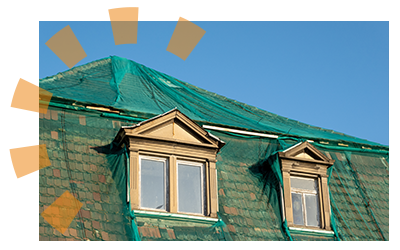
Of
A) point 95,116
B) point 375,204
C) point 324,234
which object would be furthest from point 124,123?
point 375,204

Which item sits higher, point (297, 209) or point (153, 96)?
point (153, 96)

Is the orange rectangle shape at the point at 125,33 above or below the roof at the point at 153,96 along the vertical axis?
above

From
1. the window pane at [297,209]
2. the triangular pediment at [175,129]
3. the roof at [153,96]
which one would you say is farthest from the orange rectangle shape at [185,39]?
the window pane at [297,209]

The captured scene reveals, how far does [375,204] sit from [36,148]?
7.99 m

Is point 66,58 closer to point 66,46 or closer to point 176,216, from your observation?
point 66,46

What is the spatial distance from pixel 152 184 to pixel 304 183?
374cm

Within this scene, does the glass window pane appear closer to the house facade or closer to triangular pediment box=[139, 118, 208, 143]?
the house facade

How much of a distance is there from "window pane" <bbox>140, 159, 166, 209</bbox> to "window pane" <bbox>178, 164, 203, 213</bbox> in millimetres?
380

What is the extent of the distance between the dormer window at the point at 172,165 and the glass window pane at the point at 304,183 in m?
2.03

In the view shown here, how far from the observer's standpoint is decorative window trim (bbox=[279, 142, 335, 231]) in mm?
14125

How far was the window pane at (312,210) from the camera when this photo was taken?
14156 millimetres

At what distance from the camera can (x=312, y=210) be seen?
1430 centimetres

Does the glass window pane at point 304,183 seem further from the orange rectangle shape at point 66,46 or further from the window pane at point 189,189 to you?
the orange rectangle shape at point 66,46
